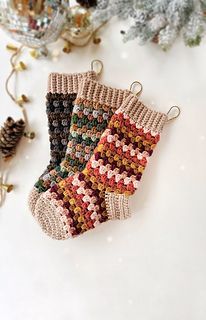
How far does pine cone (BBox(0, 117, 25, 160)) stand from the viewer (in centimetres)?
154

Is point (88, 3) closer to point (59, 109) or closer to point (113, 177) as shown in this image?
point (59, 109)

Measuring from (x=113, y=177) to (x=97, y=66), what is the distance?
1.12ft

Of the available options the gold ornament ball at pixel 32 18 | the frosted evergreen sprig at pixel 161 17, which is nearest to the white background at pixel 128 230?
the frosted evergreen sprig at pixel 161 17

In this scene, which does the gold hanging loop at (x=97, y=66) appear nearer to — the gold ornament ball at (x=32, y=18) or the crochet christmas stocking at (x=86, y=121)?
the crochet christmas stocking at (x=86, y=121)

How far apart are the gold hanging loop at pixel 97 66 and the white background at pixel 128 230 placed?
0.6 inches

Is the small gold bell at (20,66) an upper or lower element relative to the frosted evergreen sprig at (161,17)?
lower

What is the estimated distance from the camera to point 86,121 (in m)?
1.47

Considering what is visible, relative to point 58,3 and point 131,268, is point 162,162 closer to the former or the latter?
point 131,268

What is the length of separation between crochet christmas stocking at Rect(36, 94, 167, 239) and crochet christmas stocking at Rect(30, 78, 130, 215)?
0.03m

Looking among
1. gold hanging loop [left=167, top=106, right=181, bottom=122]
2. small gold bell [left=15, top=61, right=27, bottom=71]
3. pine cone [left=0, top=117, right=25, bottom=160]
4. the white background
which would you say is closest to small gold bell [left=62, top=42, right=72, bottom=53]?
the white background

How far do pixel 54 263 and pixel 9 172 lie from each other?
29cm

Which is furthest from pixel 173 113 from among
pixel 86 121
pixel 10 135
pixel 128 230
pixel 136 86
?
pixel 10 135

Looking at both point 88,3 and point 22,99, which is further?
point 22,99

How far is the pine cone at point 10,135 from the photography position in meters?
1.54
